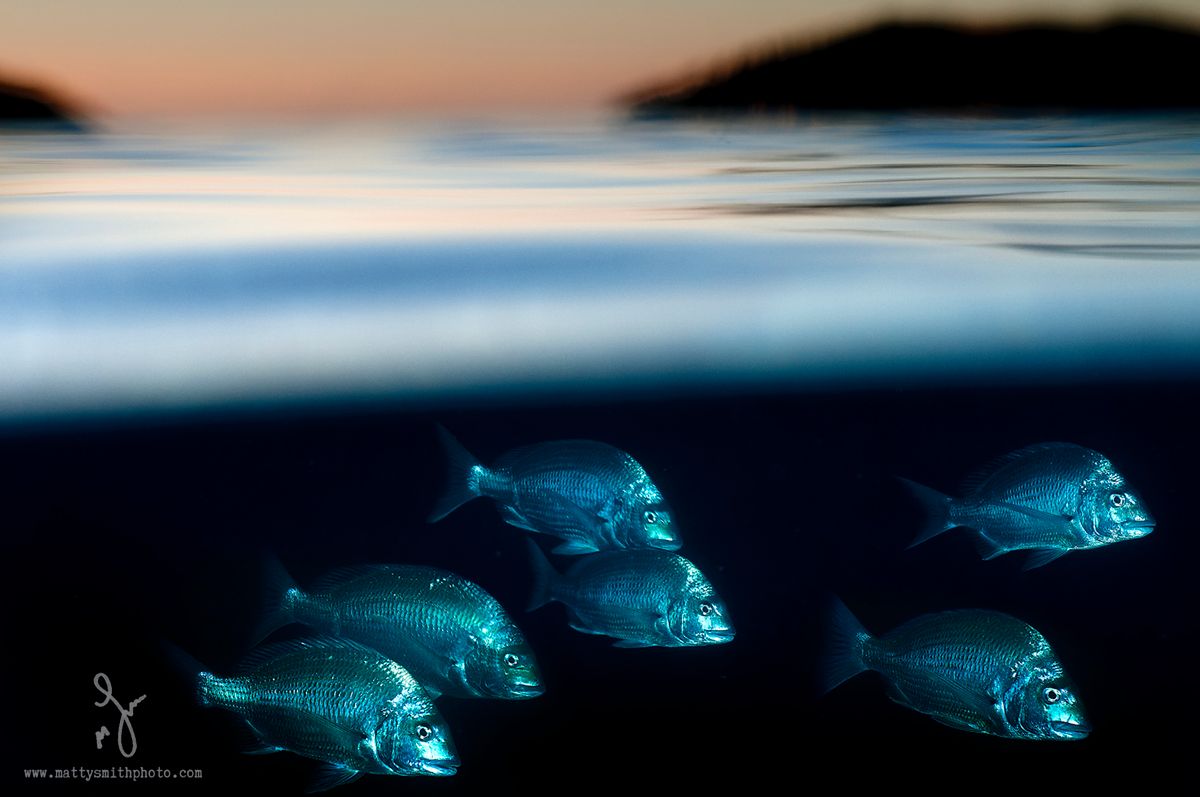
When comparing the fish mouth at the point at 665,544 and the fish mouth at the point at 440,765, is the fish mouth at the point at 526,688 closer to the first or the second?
the fish mouth at the point at 440,765

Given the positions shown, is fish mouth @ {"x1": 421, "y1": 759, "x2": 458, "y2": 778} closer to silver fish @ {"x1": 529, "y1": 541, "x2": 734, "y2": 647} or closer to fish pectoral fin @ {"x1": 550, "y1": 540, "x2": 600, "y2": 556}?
silver fish @ {"x1": 529, "y1": 541, "x2": 734, "y2": 647}

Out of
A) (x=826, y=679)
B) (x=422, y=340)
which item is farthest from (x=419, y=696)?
(x=422, y=340)

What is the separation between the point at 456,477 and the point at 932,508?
86.1 inches

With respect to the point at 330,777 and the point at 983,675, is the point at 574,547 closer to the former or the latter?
the point at 330,777

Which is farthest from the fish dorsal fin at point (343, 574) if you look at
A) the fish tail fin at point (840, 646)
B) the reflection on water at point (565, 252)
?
the reflection on water at point (565, 252)

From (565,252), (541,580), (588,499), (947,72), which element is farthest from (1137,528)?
(565,252)

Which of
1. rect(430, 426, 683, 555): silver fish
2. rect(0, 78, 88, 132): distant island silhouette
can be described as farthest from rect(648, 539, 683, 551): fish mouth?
rect(0, 78, 88, 132): distant island silhouette

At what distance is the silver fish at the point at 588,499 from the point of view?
13.0 ft

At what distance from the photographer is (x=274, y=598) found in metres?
3.75

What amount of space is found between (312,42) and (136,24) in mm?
876

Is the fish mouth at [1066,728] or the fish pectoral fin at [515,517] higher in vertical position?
the fish pectoral fin at [515,517]

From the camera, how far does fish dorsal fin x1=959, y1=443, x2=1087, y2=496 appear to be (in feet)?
13.2
